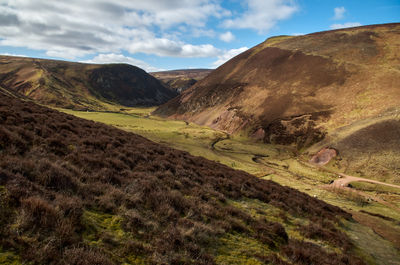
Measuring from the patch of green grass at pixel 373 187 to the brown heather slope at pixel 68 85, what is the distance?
4201 inches

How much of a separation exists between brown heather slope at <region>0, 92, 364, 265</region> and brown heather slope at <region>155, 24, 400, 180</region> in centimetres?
3052

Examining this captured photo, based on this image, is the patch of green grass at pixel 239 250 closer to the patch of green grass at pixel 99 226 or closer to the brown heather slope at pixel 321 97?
the patch of green grass at pixel 99 226

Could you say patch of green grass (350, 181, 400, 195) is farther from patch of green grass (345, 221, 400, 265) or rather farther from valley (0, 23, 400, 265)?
patch of green grass (345, 221, 400, 265)

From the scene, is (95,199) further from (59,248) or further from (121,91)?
(121,91)

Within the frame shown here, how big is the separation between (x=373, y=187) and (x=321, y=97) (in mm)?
32187

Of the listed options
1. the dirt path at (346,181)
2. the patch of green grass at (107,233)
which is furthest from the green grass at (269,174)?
the dirt path at (346,181)

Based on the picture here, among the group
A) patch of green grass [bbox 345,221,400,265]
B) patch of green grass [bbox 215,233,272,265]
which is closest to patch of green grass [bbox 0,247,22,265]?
patch of green grass [bbox 215,233,272,265]

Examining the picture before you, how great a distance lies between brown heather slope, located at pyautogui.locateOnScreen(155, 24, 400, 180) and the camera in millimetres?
37719

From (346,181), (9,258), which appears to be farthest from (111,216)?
(346,181)

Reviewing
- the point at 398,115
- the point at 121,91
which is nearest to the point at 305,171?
the point at 398,115

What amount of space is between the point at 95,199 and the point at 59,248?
112 inches

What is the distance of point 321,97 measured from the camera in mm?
55812

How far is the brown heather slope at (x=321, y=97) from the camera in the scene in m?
37.7

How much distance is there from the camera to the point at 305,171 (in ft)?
116
